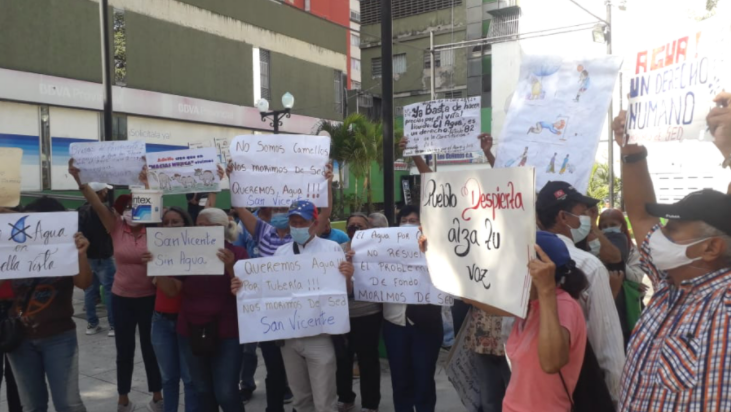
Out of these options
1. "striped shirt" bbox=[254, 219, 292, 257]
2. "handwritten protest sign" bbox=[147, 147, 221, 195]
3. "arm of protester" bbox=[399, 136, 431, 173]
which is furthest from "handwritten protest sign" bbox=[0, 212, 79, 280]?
"arm of protester" bbox=[399, 136, 431, 173]

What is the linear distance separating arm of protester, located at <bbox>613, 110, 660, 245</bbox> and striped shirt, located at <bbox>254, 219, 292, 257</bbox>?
279cm

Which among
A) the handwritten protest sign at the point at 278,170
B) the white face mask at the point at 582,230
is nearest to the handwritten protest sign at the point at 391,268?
the handwritten protest sign at the point at 278,170

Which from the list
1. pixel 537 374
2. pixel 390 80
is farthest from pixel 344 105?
pixel 537 374

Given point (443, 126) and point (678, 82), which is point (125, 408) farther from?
point (678, 82)

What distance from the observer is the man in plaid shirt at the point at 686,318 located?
1974 mm

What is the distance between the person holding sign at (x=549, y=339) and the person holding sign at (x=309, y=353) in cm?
203

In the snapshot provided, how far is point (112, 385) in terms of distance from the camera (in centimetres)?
627

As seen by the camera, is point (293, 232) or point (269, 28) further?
point (269, 28)

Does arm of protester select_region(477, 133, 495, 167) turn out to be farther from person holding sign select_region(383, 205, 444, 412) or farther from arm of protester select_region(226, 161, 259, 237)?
arm of protester select_region(226, 161, 259, 237)

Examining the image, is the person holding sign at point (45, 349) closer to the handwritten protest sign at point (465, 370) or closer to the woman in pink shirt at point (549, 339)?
the handwritten protest sign at point (465, 370)

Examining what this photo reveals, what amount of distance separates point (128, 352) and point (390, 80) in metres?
3.60

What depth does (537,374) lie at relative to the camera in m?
2.57

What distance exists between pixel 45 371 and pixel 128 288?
3.20ft

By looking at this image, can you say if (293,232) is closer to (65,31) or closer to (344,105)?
(65,31)
